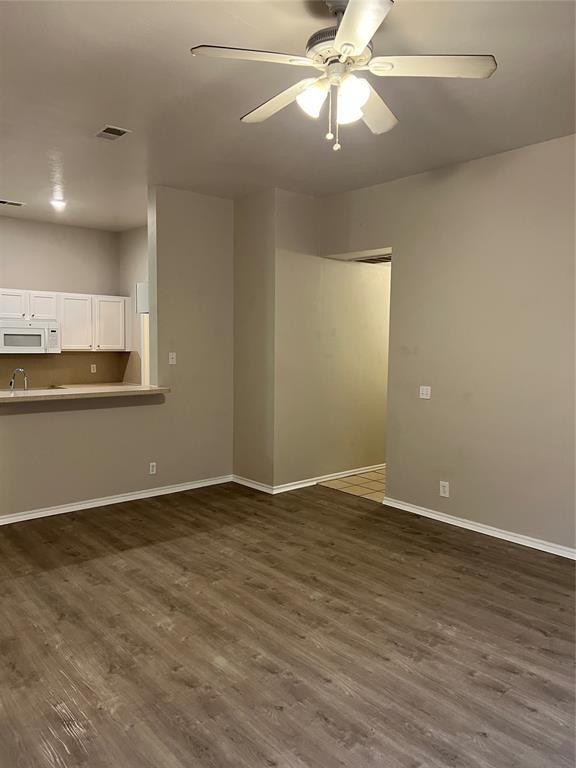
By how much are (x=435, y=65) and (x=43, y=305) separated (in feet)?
18.5

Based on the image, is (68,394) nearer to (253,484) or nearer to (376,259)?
(253,484)

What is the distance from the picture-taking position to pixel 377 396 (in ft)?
20.4

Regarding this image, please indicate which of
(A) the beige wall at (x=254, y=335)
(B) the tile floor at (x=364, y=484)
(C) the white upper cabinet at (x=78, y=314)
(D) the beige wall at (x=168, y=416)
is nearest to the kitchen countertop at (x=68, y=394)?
(D) the beige wall at (x=168, y=416)

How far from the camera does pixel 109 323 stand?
721cm

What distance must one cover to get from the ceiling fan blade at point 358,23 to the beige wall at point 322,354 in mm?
3183

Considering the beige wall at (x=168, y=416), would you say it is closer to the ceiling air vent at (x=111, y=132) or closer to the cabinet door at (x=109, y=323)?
the ceiling air vent at (x=111, y=132)

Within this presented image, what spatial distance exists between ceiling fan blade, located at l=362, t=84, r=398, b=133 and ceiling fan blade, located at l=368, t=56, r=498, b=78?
8.2 inches

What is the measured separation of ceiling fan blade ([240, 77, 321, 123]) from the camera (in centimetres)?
232

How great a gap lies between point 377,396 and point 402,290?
1651mm

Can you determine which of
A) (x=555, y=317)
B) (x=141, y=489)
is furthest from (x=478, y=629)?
(x=141, y=489)

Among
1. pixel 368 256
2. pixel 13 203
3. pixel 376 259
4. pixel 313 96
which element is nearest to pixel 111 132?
pixel 313 96

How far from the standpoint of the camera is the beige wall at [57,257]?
262 inches

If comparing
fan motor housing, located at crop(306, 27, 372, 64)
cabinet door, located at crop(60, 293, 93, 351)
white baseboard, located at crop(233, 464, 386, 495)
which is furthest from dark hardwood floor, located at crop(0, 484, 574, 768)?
cabinet door, located at crop(60, 293, 93, 351)

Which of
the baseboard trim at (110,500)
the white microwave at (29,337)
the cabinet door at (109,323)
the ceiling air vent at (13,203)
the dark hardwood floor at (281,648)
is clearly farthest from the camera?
the cabinet door at (109,323)
